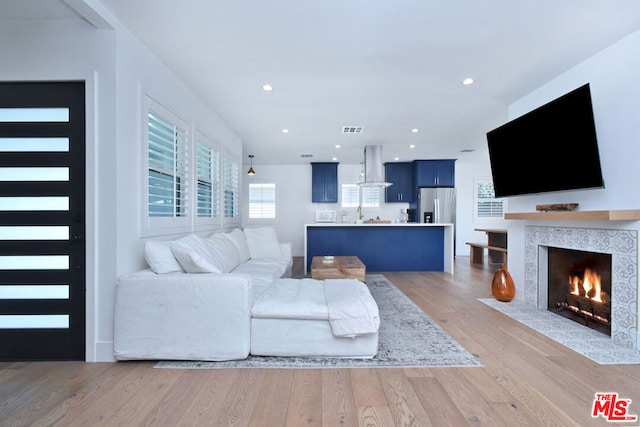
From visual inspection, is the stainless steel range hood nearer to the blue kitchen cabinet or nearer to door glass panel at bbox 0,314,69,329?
the blue kitchen cabinet

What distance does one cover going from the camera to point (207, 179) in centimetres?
395

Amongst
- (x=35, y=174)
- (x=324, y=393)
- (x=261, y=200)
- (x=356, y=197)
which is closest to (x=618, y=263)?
(x=324, y=393)

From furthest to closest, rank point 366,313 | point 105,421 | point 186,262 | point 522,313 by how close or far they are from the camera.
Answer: point 522,313, point 186,262, point 366,313, point 105,421

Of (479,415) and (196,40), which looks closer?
(479,415)

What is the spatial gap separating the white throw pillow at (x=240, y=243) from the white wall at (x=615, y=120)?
3814 mm

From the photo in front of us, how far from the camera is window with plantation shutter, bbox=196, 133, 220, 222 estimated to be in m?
3.72

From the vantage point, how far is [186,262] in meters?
2.37

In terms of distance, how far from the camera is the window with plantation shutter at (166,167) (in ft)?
8.70

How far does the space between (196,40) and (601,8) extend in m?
2.94

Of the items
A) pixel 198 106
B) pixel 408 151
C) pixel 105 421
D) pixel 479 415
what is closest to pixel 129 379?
pixel 105 421

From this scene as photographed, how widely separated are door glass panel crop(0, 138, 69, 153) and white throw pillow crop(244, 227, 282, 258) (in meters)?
2.73

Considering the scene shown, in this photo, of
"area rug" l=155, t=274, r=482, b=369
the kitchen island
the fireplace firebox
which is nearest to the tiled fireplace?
the fireplace firebox

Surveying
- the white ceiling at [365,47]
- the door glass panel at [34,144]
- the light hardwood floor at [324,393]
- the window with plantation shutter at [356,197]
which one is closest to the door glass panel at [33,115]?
the door glass panel at [34,144]

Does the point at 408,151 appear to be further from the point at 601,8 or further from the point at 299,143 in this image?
the point at 601,8
